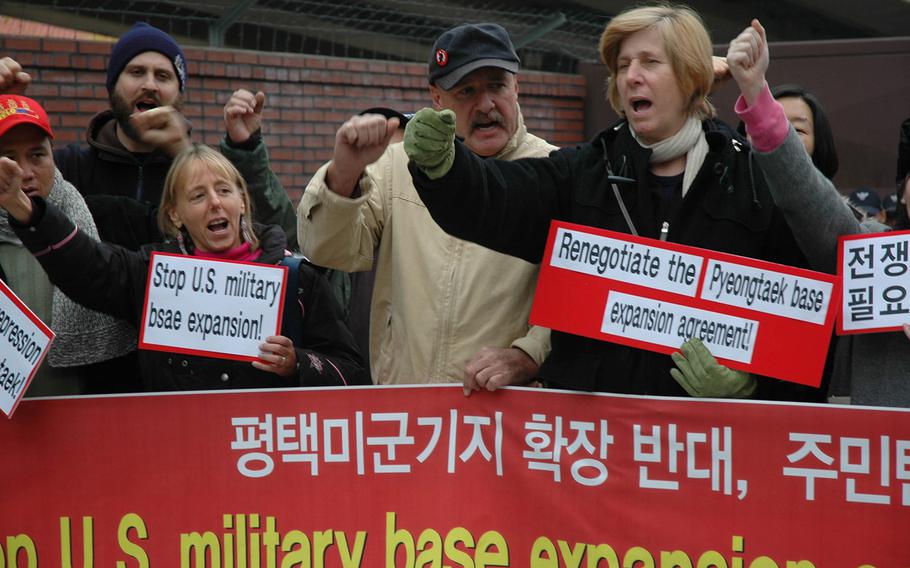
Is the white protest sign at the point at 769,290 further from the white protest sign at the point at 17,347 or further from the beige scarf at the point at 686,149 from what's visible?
the white protest sign at the point at 17,347

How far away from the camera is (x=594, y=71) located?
1145cm

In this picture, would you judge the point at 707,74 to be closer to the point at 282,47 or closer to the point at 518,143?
the point at 518,143

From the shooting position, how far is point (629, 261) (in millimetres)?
3127

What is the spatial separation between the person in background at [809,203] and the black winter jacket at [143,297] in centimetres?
144

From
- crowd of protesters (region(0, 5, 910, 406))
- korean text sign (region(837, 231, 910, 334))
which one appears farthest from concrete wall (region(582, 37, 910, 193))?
korean text sign (region(837, 231, 910, 334))

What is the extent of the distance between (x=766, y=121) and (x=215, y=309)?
5.54 ft

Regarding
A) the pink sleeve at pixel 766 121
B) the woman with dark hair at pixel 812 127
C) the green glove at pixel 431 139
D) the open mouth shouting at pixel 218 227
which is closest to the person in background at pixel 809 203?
the pink sleeve at pixel 766 121

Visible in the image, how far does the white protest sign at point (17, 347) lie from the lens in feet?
11.5

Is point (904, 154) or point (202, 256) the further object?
point (202, 256)

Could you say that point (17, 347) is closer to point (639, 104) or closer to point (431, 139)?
point (431, 139)

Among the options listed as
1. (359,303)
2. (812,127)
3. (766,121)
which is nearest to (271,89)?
(359,303)

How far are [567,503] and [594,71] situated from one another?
8741mm

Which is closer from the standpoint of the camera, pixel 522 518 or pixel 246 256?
pixel 522 518

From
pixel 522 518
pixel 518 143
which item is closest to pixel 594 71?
pixel 518 143
